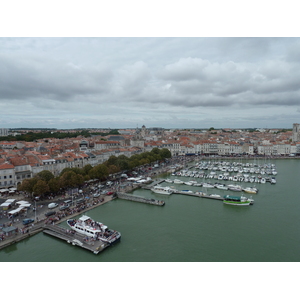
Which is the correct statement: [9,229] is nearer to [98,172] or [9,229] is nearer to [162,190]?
[98,172]

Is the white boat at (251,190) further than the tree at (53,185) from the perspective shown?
Yes

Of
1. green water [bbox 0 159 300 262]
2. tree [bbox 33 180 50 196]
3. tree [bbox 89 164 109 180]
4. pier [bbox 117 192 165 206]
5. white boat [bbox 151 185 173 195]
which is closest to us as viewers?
green water [bbox 0 159 300 262]

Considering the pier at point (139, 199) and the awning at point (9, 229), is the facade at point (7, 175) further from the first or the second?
the pier at point (139, 199)

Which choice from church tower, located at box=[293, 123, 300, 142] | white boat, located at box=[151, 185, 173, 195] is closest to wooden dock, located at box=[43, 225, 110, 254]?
white boat, located at box=[151, 185, 173, 195]

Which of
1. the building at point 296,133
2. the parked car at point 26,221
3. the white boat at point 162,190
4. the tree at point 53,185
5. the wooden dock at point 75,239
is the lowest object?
the wooden dock at point 75,239

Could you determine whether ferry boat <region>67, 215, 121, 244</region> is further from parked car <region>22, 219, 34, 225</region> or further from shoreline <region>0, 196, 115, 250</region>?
parked car <region>22, 219, 34, 225</region>

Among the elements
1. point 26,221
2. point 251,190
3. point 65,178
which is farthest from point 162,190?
point 26,221

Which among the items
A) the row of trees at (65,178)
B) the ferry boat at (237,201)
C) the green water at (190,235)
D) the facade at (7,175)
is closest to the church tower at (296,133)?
the green water at (190,235)
